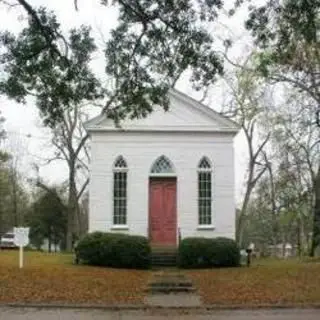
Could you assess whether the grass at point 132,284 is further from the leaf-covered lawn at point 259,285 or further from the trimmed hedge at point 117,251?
the trimmed hedge at point 117,251

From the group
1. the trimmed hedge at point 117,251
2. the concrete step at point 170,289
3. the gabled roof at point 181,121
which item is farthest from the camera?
the gabled roof at point 181,121

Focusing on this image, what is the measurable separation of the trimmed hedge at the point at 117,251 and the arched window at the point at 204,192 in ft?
12.7

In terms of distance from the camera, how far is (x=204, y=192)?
31938mm

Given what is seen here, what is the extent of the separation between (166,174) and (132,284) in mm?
10334

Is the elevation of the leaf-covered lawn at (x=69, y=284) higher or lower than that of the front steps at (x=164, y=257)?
lower

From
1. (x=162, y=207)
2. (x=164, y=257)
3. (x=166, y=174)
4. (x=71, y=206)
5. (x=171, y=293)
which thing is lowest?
(x=171, y=293)

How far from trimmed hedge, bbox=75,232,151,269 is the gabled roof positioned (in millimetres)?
5321

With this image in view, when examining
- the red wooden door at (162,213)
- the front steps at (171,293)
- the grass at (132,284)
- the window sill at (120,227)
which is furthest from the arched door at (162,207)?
the front steps at (171,293)

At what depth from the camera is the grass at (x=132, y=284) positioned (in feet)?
60.2

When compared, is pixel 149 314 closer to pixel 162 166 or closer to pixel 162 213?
pixel 162 213

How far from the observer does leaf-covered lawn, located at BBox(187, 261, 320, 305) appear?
18391mm

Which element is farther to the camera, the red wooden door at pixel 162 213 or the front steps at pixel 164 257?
the red wooden door at pixel 162 213

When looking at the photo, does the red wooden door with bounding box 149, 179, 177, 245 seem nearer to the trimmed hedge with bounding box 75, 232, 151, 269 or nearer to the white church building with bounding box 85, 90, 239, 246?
the white church building with bounding box 85, 90, 239, 246

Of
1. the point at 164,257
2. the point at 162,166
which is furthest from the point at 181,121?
the point at 164,257
